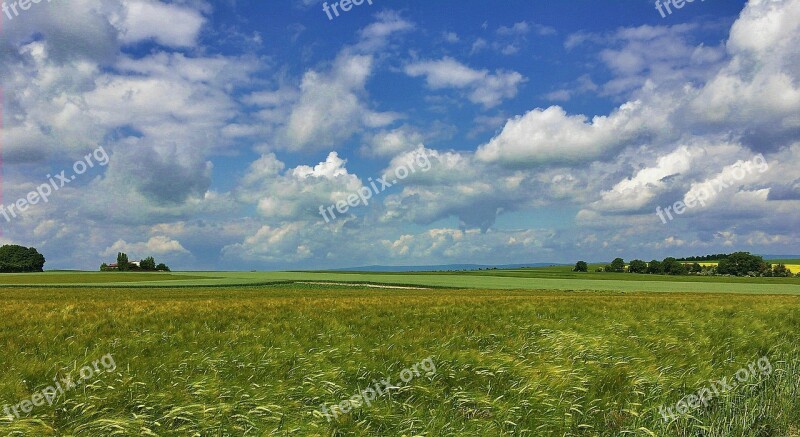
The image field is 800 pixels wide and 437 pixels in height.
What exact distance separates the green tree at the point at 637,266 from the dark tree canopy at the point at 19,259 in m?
183

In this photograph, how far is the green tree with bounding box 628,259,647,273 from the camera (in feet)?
480

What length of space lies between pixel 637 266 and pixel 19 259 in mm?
189856

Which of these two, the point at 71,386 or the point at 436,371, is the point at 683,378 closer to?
the point at 436,371

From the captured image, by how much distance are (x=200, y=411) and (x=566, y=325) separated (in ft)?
34.0

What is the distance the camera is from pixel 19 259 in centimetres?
14112

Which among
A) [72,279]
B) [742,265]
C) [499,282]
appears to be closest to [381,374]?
[499,282]

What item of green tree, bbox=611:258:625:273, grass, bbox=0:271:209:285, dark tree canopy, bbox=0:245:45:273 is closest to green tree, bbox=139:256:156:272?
dark tree canopy, bbox=0:245:45:273

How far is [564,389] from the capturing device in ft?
26.4

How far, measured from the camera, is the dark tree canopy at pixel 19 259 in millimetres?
138625

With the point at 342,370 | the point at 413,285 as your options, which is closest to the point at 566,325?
the point at 342,370

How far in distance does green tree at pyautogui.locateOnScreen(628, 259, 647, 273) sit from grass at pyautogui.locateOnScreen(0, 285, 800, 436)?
148 metres

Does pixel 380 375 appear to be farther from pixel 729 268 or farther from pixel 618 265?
pixel 618 265

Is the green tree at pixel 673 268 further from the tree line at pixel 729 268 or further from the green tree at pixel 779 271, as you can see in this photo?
the green tree at pixel 779 271

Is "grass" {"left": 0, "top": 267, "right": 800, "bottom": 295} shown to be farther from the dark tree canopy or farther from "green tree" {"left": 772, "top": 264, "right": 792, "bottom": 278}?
the dark tree canopy
